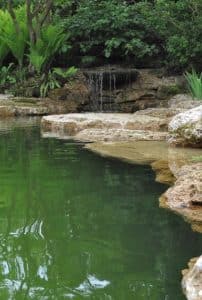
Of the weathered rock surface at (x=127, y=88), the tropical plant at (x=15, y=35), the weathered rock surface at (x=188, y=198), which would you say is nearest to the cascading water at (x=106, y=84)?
the weathered rock surface at (x=127, y=88)

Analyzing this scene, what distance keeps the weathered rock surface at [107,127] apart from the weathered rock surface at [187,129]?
834 millimetres

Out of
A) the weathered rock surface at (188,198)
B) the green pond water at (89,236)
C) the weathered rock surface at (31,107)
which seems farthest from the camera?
the weathered rock surface at (31,107)

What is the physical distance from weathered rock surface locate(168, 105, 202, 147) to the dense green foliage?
22.7ft

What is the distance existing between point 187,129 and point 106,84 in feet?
27.7

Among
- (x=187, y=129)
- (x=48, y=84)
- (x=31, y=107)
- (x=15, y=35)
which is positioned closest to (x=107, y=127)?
(x=187, y=129)

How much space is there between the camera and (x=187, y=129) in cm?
845

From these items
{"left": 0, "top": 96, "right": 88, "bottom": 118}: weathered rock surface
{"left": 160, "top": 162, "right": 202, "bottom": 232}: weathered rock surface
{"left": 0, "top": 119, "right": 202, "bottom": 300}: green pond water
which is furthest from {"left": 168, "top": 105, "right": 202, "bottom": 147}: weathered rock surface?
{"left": 0, "top": 96, "right": 88, "bottom": 118}: weathered rock surface

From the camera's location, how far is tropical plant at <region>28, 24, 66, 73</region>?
16500 millimetres

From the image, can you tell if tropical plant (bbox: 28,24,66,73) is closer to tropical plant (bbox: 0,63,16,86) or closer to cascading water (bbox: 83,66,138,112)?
tropical plant (bbox: 0,63,16,86)

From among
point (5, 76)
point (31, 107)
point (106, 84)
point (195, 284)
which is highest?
point (195, 284)

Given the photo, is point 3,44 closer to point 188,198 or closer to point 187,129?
point 187,129

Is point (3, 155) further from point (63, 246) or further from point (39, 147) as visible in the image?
point (63, 246)

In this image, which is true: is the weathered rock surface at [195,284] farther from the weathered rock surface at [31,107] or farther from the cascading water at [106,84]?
the cascading water at [106,84]

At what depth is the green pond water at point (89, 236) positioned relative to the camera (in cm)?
385
